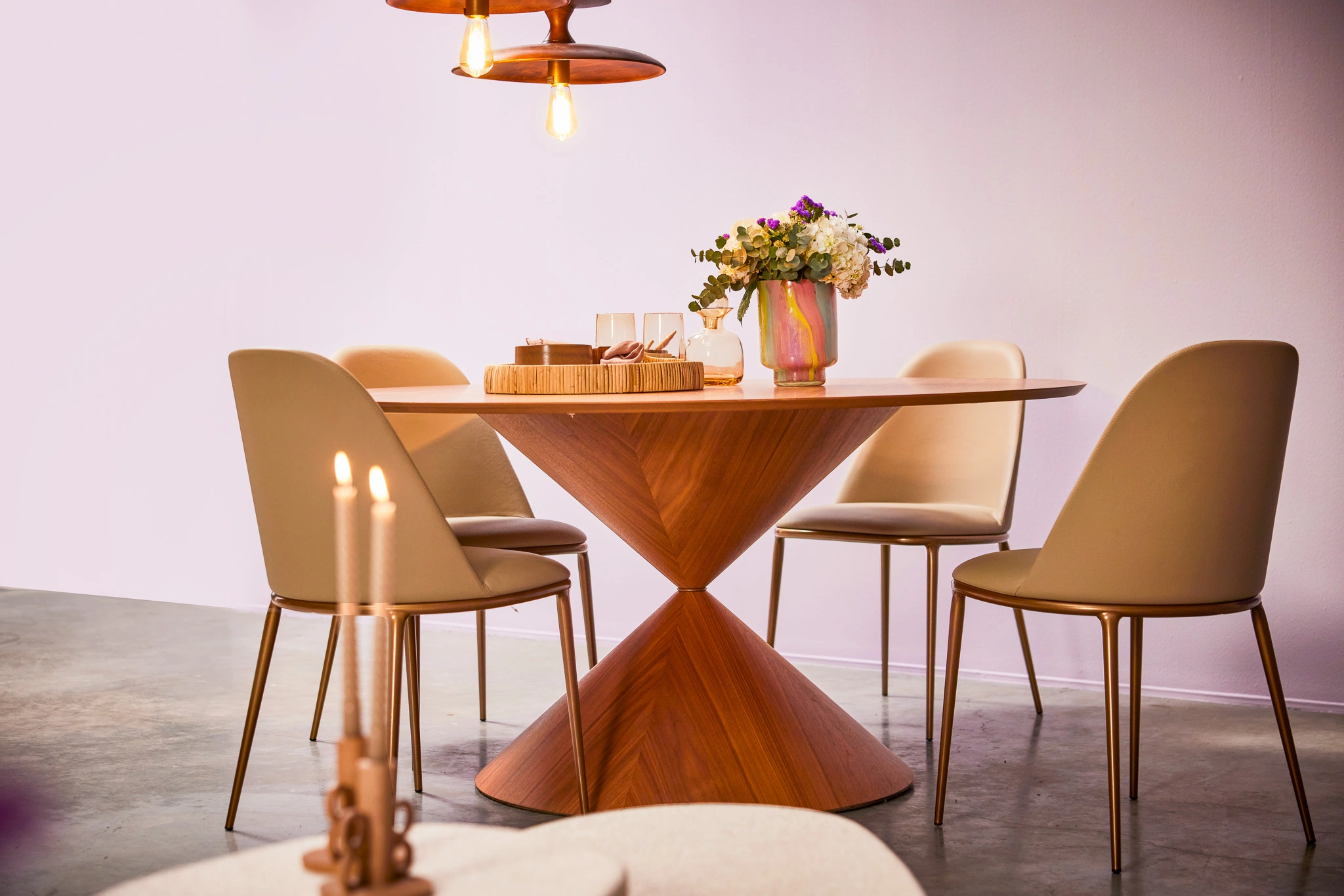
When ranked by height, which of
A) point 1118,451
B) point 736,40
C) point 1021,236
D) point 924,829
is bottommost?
point 924,829

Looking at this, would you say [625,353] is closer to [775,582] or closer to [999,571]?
[999,571]

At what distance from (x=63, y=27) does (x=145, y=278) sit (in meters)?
1.14

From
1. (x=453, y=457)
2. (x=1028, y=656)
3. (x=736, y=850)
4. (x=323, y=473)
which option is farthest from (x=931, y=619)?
(x=736, y=850)

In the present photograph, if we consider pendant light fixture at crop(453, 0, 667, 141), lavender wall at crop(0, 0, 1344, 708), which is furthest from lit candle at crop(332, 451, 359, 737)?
lavender wall at crop(0, 0, 1344, 708)

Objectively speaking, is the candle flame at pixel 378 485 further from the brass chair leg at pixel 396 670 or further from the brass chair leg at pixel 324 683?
the brass chair leg at pixel 324 683

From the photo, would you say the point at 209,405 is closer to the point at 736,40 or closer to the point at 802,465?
the point at 736,40

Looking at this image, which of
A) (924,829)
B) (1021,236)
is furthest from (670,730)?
(1021,236)

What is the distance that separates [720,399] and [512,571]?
1.73ft

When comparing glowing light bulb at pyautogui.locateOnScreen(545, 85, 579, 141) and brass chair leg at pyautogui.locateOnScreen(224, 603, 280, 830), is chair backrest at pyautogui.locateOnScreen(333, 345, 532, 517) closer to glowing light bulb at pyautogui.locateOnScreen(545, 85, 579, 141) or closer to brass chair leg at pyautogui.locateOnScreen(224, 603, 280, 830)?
glowing light bulb at pyautogui.locateOnScreen(545, 85, 579, 141)

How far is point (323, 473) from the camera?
7.16ft

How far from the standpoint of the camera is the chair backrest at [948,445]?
323cm

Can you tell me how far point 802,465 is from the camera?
253 centimetres

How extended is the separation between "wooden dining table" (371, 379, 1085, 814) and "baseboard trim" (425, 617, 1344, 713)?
112cm

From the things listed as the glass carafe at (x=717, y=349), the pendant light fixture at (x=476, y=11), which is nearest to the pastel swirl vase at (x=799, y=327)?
the glass carafe at (x=717, y=349)
